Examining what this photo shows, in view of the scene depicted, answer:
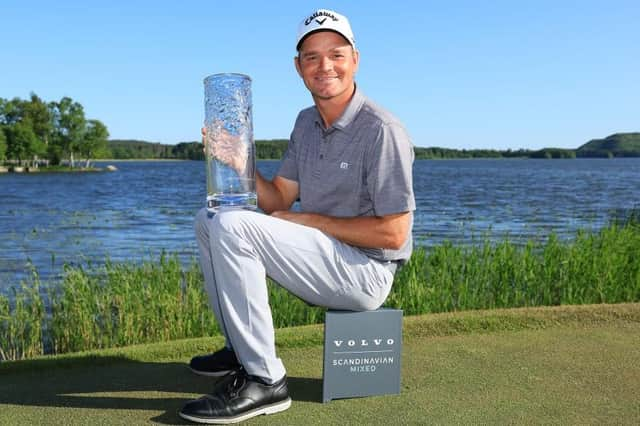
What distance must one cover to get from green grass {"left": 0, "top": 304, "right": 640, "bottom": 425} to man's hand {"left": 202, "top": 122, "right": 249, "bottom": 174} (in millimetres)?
1045

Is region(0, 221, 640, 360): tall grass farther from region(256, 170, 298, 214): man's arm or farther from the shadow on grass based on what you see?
region(256, 170, 298, 214): man's arm

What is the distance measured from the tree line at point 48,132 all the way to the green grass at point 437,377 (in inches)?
3055

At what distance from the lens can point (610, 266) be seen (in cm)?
556

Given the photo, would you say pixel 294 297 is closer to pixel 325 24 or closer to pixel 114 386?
pixel 114 386

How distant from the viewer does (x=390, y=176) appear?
2680 millimetres

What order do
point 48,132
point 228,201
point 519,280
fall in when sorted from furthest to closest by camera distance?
point 48,132 < point 519,280 < point 228,201

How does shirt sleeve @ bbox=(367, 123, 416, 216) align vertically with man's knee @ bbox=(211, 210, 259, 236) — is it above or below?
above

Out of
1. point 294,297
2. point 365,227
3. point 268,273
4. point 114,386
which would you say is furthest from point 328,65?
point 294,297

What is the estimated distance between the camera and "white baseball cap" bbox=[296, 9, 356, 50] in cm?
277

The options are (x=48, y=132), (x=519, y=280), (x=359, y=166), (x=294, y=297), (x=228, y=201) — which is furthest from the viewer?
(x=48, y=132)

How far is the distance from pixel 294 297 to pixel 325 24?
2.96 m

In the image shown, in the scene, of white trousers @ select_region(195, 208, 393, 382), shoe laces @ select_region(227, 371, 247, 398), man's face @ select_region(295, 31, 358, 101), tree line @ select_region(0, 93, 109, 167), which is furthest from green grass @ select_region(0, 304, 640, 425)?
tree line @ select_region(0, 93, 109, 167)

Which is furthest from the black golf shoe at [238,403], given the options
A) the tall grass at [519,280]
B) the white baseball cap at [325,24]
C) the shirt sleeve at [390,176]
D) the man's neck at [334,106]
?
the tall grass at [519,280]

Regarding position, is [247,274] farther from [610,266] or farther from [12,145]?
[12,145]
